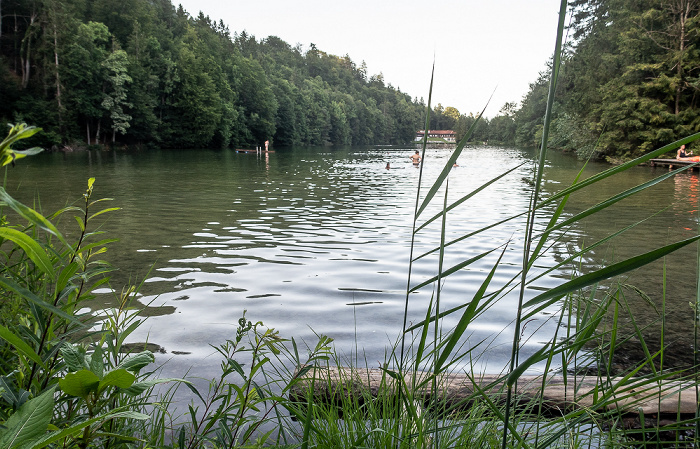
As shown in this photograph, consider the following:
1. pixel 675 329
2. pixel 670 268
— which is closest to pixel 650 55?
pixel 670 268

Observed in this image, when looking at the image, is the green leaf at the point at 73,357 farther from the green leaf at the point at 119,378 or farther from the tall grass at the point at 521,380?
the tall grass at the point at 521,380

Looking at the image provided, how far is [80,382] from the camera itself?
776mm

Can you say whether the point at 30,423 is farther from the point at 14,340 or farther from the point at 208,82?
the point at 208,82

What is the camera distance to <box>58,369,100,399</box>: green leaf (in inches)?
29.8

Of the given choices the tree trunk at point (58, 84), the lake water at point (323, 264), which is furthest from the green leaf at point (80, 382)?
the tree trunk at point (58, 84)

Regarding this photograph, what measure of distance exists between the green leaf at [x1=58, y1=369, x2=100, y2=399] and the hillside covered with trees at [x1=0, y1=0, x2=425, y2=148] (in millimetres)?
29910

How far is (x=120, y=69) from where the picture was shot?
43.8 meters

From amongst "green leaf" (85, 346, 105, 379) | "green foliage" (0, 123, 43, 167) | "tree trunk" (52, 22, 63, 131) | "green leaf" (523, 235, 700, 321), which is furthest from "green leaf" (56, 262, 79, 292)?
"tree trunk" (52, 22, 63, 131)

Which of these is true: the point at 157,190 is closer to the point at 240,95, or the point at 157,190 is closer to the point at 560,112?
the point at 560,112

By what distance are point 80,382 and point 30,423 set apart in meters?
0.11

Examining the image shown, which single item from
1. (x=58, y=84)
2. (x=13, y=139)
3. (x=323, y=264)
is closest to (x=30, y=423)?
(x=13, y=139)

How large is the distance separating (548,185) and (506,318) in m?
14.8

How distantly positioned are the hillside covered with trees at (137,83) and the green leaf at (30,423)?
30.0 meters

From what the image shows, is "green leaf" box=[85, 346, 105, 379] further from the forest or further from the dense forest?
the dense forest
